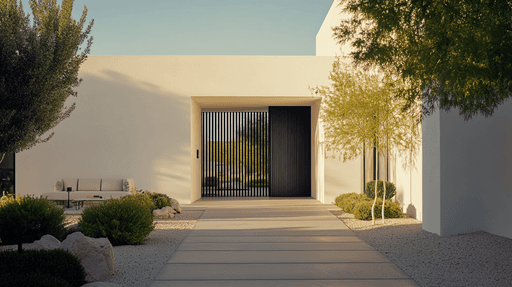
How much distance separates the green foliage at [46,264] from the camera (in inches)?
145

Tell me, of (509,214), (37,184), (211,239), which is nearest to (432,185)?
(509,214)

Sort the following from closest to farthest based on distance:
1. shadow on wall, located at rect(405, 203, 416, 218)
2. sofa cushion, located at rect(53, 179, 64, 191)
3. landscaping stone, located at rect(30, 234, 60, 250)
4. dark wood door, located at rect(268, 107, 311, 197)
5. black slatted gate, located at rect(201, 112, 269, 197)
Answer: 1. landscaping stone, located at rect(30, 234, 60, 250)
2. shadow on wall, located at rect(405, 203, 416, 218)
3. sofa cushion, located at rect(53, 179, 64, 191)
4. dark wood door, located at rect(268, 107, 311, 197)
5. black slatted gate, located at rect(201, 112, 269, 197)

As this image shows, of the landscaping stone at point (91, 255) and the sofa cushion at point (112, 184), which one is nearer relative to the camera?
the landscaping stone at point (91, 255)

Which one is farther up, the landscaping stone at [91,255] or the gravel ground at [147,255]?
the landscaping stone at [91,255]

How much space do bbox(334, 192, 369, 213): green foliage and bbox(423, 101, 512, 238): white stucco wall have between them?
3359 mm

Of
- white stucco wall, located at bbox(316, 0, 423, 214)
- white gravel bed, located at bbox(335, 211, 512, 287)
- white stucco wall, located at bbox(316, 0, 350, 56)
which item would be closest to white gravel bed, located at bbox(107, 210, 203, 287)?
white gravel bed, located at bbox(335, 211, 512, 287)

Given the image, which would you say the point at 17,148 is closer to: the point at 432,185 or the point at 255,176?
the point at 432,185

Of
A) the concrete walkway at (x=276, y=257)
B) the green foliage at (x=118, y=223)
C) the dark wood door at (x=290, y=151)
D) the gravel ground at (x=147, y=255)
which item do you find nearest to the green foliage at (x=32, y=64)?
the green foliage at (x=118, y=223)

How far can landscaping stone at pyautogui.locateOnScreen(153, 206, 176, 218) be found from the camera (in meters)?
9.58

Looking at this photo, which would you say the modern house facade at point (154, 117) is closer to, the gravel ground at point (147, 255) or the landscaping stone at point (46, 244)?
the gravel ground at point (147, 255)

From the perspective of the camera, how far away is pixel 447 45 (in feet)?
11.8

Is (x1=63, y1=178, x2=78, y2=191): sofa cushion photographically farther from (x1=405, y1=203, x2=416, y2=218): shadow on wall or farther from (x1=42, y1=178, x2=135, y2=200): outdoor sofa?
(x1=405, y1=203, x2=416, y2=218): shadow on wall

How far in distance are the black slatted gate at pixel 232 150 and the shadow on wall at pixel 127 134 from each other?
11.3 feet

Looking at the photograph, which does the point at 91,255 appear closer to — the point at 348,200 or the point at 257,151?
the point at 348,200
